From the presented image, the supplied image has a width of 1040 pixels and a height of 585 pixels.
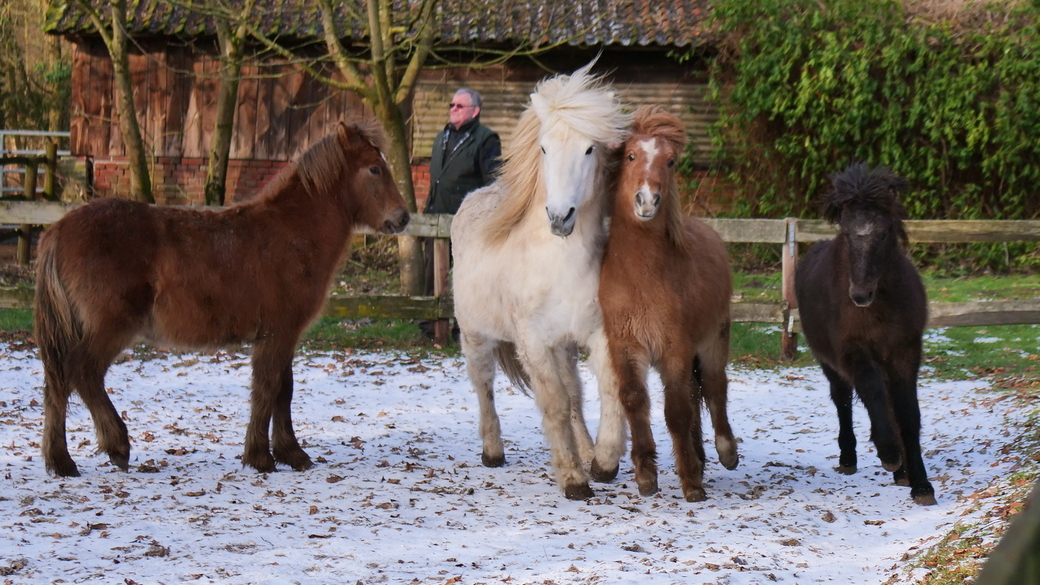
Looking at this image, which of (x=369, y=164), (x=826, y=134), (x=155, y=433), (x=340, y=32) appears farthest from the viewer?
(x=340, y=32)

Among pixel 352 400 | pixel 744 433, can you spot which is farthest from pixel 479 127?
pixel 744 433

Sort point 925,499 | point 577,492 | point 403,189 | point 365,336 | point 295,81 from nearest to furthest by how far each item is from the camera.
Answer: point 925,499 → point 577,492 → point 365,336 → point 403,189 → point 295,81

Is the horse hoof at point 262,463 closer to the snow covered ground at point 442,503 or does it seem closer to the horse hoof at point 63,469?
the snow covered ground at point 442,503

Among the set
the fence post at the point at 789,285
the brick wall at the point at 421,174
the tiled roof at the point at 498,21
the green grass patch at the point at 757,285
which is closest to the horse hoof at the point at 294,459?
the fence post at the point at 789,285

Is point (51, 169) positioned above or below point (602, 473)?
above

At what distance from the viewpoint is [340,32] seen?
14516mm

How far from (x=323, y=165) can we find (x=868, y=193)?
2.95 metres

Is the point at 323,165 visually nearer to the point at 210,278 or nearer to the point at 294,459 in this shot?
the point at 210,278

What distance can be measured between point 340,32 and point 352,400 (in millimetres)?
8174

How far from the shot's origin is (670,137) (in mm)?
4996

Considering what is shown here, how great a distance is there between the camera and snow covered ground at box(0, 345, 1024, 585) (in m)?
3.98

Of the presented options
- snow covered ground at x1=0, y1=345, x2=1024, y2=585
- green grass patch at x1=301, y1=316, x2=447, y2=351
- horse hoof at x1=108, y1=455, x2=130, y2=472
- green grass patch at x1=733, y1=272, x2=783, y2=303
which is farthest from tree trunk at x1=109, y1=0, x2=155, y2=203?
horse hoof at x1=108, y1=455, x2=130, y2=472

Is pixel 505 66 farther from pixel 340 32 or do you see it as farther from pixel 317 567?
pixel 317 567

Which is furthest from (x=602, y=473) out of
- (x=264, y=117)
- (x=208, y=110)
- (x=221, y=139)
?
(x=208, y=110)
